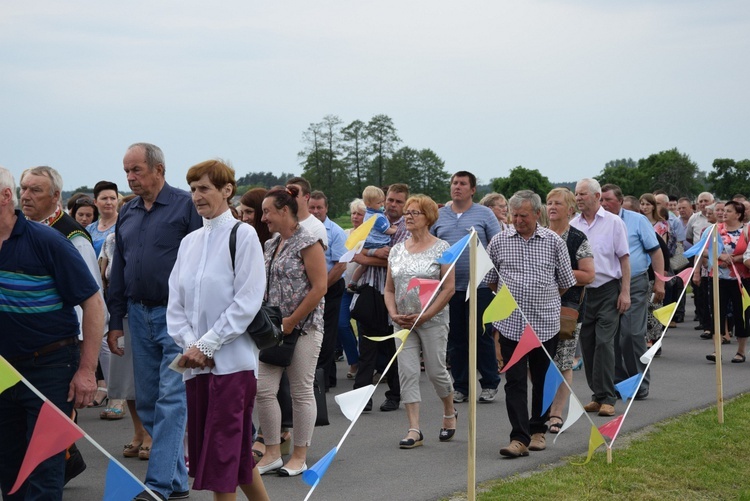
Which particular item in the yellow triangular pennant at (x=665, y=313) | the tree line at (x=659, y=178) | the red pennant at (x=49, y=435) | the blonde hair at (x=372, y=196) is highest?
the tree line at (x=659, y=178)

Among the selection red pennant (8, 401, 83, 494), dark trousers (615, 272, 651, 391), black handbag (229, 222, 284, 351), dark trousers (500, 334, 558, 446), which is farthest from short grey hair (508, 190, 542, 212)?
red pennant (8, 401, 83, 494)

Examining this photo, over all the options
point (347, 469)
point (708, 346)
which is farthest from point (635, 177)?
point (347, 469)

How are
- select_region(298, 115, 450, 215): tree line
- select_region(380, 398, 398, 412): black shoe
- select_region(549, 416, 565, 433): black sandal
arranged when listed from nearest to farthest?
select_region(549, 416, 565, 433): black sandal
select_region(380, 398, 398, 412): black shoe
select_region(298, 115, 450, 215): tree line

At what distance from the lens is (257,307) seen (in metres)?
4.91

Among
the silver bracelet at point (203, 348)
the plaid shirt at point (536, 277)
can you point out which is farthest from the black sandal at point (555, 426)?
the silver bracelet at point (203, 348)

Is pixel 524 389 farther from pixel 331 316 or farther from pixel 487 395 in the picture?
pixel 487 395

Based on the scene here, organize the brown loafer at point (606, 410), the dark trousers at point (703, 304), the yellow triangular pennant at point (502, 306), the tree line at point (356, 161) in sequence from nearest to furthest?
the yellow triangular pennant at point (502, 306) → the brown loafer at point (606, 410) → the dark trousers at point (703, 304) → the tree line at point (356, 161)

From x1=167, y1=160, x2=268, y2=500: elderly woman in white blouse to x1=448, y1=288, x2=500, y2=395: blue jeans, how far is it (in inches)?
192

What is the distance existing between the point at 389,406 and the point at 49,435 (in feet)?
18.0

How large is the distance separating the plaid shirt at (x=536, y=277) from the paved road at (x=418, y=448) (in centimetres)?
102

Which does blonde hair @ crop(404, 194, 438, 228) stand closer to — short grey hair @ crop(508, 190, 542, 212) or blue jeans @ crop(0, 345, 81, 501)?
short grey hair @ crop(508, 190, 542, 212)

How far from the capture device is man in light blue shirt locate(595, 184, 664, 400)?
Result: 9898 millimetres

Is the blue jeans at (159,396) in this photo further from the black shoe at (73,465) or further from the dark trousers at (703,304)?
the dark trousers at (703,304)

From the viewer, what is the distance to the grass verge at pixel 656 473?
6.23 meters
